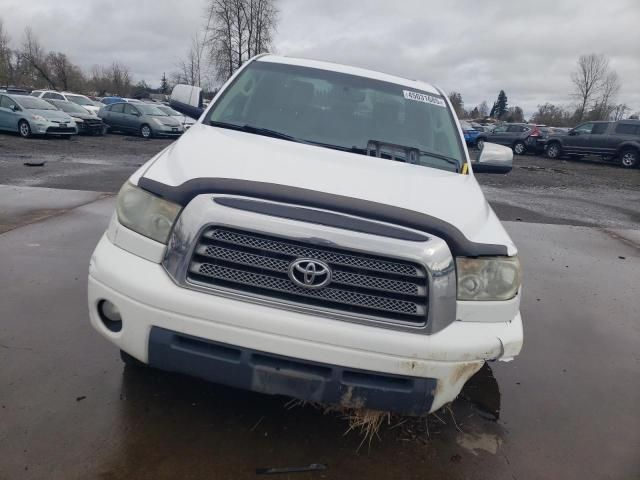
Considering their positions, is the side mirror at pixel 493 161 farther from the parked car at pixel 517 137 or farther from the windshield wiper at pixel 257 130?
the parked car at pixel 517 137

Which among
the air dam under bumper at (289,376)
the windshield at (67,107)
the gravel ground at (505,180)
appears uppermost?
the windshield at (67,107)

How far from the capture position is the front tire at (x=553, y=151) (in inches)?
916

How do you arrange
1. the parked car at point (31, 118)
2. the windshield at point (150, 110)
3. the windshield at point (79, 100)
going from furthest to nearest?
the windshield at point (79, 100), the windshield at point (150, 110), the parked car at point (31, 118)

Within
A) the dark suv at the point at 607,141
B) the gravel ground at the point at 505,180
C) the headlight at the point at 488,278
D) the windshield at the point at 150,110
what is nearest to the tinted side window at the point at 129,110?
the windshield at the point at 150,110

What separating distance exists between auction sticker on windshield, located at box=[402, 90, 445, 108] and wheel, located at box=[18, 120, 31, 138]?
16.1m

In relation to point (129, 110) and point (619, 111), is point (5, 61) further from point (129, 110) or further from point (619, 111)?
point (619, 111)

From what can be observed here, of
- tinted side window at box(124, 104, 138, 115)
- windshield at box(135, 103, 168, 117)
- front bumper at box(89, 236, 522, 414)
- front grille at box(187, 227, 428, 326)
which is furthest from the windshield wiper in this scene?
tinted side window at box(124, 104, 138, 115)

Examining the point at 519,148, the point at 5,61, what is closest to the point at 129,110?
the point at 519,148

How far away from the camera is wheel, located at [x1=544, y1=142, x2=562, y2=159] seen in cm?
2325

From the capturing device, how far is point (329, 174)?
2.45 meters

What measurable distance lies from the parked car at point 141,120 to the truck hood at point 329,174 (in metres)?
17.9

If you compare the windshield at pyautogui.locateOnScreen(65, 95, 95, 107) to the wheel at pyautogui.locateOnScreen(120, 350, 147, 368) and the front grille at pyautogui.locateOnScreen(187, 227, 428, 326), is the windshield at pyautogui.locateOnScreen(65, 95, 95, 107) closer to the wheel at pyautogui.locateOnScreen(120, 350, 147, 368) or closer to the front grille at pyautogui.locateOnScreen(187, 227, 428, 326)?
the wheel at pyautogui.locateOnScreen(120, 350, 147, 368)

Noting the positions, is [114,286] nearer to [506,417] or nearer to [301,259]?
[301,259]

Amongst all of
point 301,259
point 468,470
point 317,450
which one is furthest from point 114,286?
point 468,470
